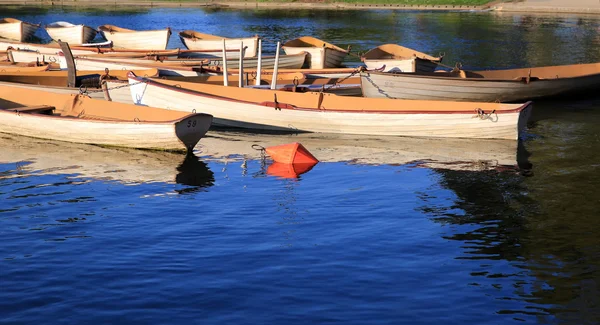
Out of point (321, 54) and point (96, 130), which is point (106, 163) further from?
point (321, 54)

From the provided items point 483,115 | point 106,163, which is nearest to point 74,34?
point 106,163

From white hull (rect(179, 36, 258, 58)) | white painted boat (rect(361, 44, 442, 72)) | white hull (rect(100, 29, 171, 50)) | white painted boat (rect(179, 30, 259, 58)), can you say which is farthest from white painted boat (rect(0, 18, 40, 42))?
white painted boat (rect(361, 44, 442, 72))

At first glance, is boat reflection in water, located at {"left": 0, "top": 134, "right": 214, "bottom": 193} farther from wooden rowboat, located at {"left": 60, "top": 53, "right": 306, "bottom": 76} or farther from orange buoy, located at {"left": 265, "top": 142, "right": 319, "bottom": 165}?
wooden rowboat, located at {"left": 60, "top": 53, "right": 306, "bottom": 76}

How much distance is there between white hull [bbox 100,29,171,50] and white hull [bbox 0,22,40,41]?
28.4ft

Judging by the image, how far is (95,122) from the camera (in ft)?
74.1

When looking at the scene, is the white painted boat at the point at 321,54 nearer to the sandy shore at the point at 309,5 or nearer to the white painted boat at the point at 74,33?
the white painted boat at the point at 74,33

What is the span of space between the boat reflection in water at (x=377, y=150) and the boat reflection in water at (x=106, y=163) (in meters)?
1.33

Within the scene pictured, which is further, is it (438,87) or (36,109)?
(438,87)

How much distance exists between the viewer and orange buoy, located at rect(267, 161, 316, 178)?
2050 cm

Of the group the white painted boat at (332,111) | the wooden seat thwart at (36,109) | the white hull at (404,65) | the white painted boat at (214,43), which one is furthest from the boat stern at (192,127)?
the white painted boat at (214,43)

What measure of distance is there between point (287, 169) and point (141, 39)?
2767 cm

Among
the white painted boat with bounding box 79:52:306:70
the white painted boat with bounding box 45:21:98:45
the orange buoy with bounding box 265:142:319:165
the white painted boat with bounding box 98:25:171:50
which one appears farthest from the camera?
the white painted boat with bounding box 45:21:98:45

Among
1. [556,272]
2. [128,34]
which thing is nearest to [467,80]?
[556,272]

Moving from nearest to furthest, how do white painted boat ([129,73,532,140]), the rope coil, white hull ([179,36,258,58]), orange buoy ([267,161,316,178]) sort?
orange buoy ([267,161,316,178]), the rope coil, white painted boat ([129,73,532,140]), white hull ([179,36,258,58])
